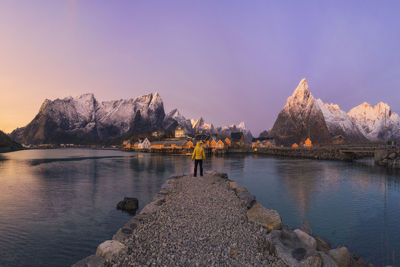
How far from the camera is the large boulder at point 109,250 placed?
6.05m

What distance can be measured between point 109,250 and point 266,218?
5800 mm

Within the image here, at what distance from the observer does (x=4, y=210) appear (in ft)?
54.5

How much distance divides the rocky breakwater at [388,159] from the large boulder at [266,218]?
54.6 m

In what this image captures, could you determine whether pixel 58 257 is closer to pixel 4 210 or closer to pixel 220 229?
pixel 220 229

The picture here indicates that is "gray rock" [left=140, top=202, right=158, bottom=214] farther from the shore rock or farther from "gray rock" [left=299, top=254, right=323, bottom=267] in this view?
"gray rock" [left=299, top=254, right=323, bottom=267]

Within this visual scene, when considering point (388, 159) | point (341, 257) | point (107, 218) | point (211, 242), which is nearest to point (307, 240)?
point (341, 257)

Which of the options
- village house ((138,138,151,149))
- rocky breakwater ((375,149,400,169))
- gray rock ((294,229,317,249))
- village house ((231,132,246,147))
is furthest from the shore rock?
village house ((138,138,151,149))

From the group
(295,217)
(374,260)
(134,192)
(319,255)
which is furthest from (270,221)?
(134,192)

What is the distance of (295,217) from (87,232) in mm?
13401

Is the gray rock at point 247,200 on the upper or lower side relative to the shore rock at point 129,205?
upper

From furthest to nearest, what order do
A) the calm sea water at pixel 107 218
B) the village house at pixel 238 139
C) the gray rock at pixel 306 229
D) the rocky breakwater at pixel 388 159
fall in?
the village house at pixel 238 139, the rocky breakwater at pixel 388 159, the calm sea water at pixel 107 218, the gray rock at pixel 306 229

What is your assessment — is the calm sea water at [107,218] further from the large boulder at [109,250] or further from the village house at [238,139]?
the village house at [238,139]

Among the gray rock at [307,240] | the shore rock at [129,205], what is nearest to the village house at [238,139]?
the shore rock at [129,205]

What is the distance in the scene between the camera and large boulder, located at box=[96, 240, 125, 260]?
19.9 feet
